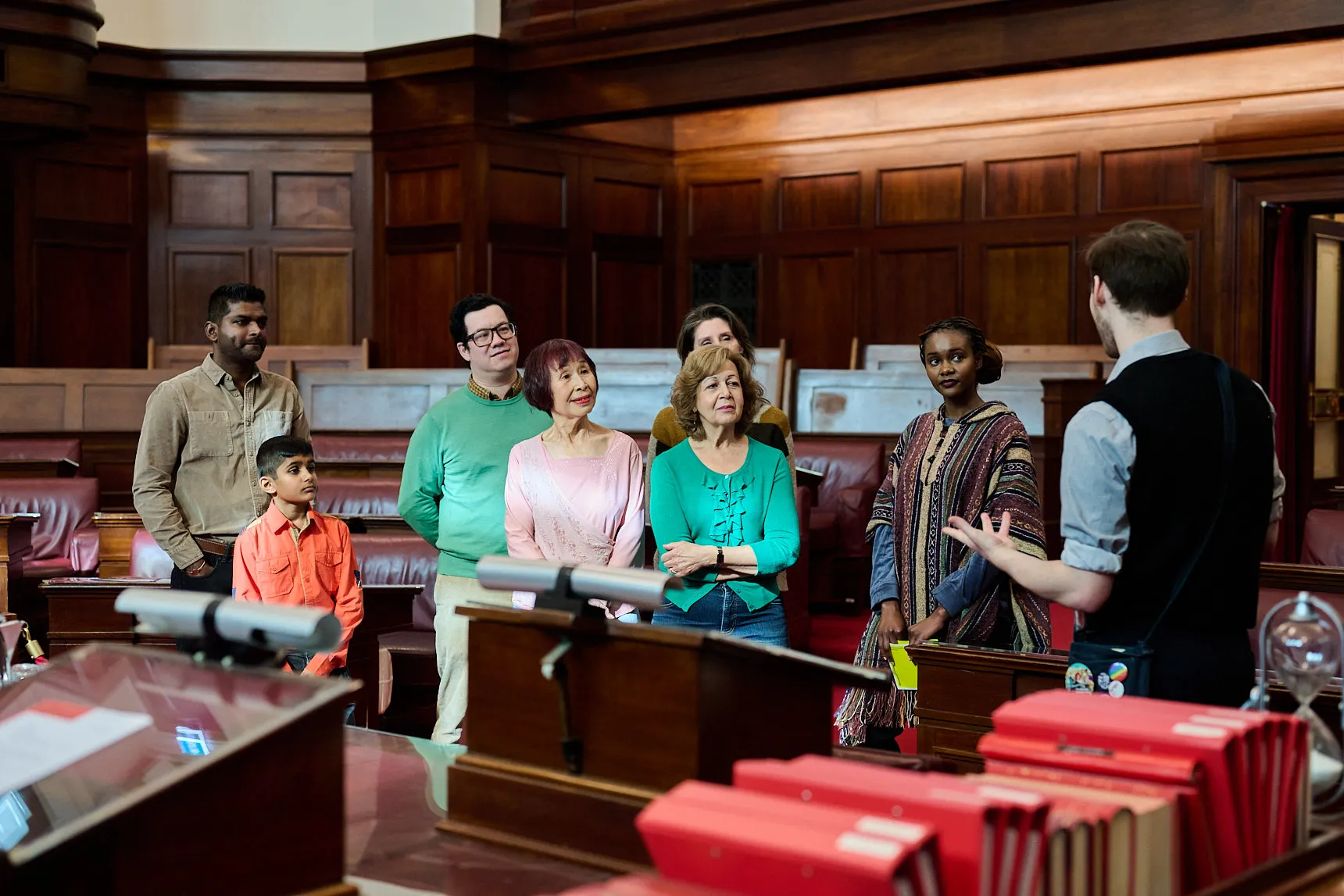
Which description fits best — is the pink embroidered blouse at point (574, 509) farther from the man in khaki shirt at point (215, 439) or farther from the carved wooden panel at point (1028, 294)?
the carved wooden panel at point (1028, 294)

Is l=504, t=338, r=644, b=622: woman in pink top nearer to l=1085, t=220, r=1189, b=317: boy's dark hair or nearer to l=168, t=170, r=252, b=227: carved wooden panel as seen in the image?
l=1085, t=220, r=1189, b=317: boy's dark hair

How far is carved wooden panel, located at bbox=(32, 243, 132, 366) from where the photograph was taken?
32.9 feet

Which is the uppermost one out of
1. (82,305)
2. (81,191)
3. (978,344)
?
(81,191)

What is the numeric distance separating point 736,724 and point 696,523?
58.6 inches

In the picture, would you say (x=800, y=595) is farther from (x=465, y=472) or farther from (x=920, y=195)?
(x=920, y=195)

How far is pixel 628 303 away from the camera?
11.0 meters

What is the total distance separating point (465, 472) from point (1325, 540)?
8.76 ft

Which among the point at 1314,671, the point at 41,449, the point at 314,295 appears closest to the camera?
the point at 1314,671

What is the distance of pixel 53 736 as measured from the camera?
53.6 inches

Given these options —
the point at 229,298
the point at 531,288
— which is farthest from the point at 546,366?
the point at 531,288

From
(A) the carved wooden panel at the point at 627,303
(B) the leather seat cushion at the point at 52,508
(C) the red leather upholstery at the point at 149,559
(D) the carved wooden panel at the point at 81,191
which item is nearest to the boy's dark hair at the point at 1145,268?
(C) the red leather upholstery at the point at 149,559

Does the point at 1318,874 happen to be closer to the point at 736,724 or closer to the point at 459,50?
the point at 736,724

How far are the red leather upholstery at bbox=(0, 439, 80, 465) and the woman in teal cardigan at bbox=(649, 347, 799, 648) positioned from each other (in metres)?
5.68

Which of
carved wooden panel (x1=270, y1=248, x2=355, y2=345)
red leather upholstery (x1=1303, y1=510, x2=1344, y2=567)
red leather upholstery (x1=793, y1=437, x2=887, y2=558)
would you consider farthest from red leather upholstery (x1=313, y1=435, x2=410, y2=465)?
red leather upholstery (x1=1303, y1=510, x2=1344, y2=567)
